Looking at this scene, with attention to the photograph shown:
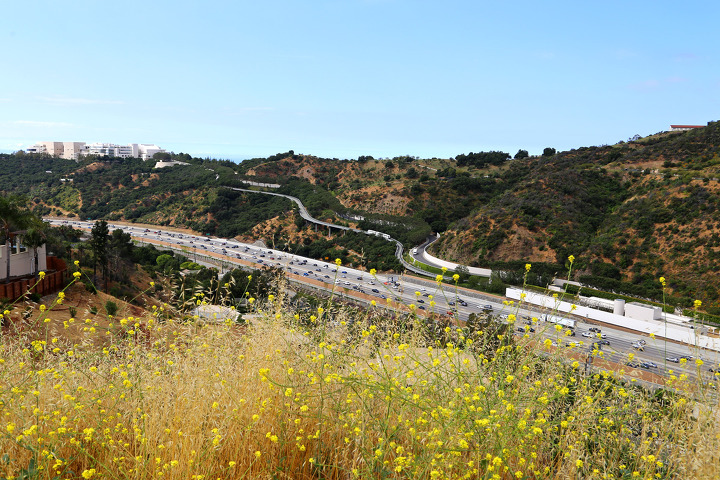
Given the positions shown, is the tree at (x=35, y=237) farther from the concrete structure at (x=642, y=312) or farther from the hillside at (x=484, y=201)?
the concrete structure at (x=642, y=312)

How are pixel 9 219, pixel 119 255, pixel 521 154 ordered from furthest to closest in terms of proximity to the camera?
1. pixel 521 154
2. pixel 119 255
3. pixel 9 219

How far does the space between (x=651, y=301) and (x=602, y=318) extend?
556 cm

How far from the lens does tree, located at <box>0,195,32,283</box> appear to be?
17.5 m

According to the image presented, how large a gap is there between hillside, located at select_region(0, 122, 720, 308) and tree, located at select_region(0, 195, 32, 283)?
1748 cm

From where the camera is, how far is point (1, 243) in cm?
1802

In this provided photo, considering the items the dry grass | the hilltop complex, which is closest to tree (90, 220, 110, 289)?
the dry grass

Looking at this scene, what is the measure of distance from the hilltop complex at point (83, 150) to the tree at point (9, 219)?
113190 mm

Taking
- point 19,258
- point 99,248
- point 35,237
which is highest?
point 35,237

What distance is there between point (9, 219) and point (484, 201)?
52.1m

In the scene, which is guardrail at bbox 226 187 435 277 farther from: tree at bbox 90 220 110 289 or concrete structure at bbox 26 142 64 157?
concrete structure at bbox 26 142 64 157

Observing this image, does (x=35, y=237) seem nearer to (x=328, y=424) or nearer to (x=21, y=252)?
(x=21, y=252)

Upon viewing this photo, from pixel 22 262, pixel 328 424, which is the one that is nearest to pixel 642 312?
pixel 328 424

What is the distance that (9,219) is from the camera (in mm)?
17719

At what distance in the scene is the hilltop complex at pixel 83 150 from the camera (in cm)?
12362
